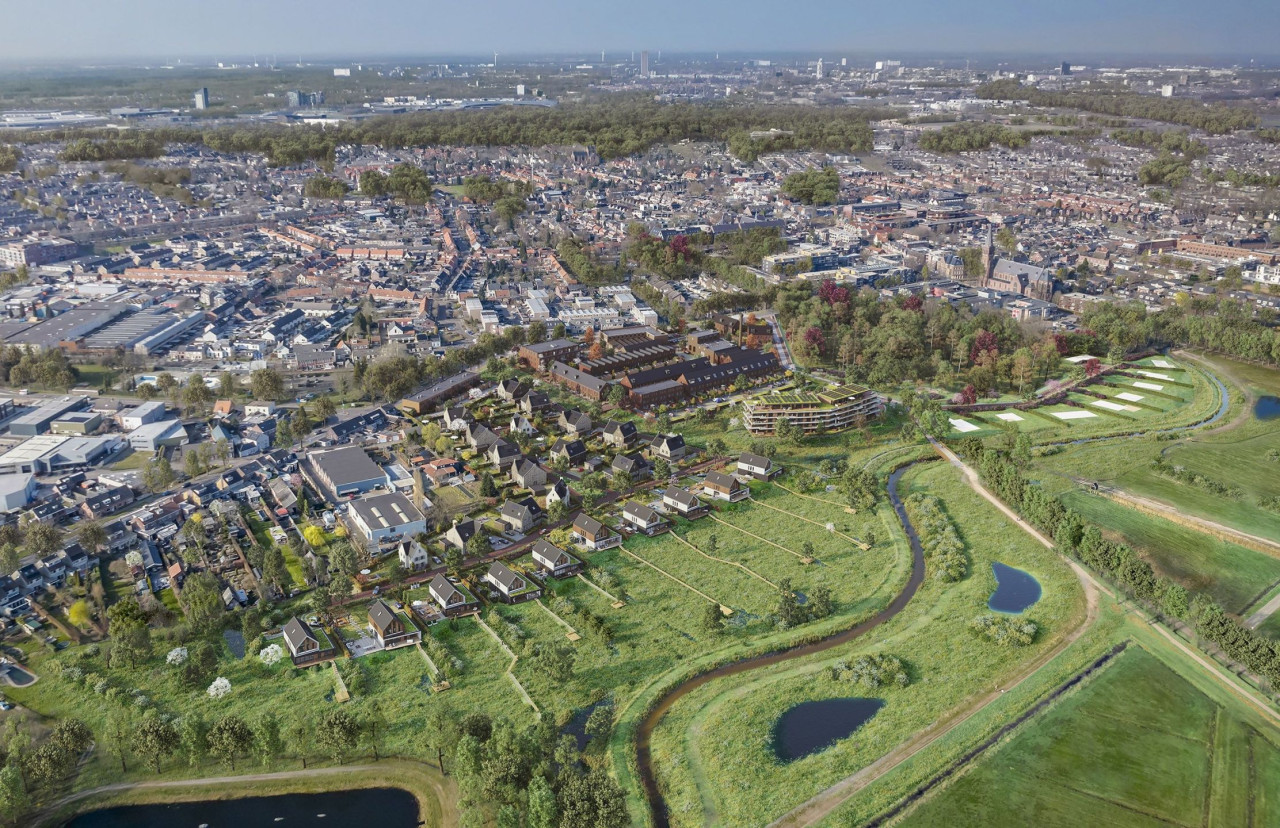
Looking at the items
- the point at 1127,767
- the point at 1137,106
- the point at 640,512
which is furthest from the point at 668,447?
the point at 1137,106

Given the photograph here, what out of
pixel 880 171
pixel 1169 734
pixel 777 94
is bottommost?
pixel 1169 734

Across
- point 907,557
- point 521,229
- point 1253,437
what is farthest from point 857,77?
point 907,557

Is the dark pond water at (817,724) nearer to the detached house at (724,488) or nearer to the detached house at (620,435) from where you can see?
the detached house at (724,488)

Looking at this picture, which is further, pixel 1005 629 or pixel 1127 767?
pixel 1005 629

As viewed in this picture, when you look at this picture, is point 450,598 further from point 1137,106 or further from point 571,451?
point 1137,106

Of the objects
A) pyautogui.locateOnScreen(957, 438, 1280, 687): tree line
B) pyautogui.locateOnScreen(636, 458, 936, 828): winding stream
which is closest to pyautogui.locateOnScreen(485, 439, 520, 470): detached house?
pyautogui.locateOnScreen(636, 458, 936, 828): winding stream

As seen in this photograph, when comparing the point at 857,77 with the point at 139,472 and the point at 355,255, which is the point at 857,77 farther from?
the point at 139,472
